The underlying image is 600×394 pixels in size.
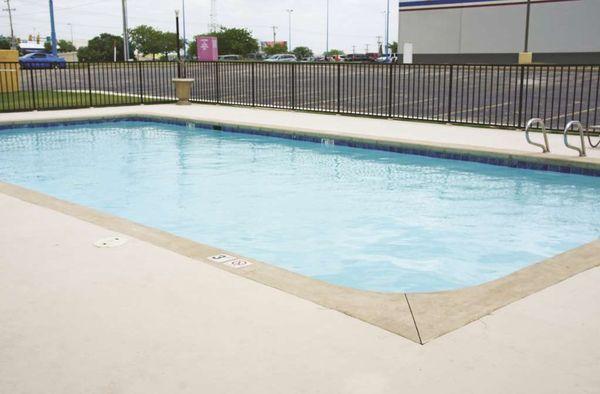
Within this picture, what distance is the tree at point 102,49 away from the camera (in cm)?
10019

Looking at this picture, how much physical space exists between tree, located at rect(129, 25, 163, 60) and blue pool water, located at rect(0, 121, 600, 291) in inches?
4670

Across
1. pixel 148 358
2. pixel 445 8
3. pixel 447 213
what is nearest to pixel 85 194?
pixel 447 213

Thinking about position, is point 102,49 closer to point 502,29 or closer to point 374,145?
point 502,29

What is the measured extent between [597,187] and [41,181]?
8.76 meters

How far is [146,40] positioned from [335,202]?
126 metres

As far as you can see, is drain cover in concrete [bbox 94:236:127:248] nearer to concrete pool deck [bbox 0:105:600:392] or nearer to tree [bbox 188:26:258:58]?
concrete pool deck [bbox 0:105:600:392]

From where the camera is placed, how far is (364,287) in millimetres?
6035

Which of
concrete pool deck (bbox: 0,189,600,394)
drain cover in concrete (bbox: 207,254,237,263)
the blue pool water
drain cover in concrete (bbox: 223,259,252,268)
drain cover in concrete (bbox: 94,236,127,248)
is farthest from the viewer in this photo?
the blue pool water

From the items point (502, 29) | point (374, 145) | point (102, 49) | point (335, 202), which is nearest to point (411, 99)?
point (374, 145)

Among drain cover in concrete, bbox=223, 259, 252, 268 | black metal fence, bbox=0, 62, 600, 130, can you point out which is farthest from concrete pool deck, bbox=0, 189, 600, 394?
black metal fence, bbox=0, 62, 600, 130

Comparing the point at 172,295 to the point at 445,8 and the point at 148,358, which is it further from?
the point at 445,8

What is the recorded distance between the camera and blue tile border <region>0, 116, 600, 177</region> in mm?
10180

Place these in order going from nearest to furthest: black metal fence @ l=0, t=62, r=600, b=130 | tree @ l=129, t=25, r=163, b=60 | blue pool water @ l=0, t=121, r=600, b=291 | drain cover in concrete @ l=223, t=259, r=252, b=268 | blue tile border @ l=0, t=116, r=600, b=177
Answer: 1. drain cover in concrete @ l=223, t=259, r=252, b=268
2. blue pool water @ l=0, t=121, r=600, b=291
3. blue tile border @ l=0, t=116, r=600, b=177
4. black metal fence @ l=0, t=62, r=600, b=130
5. tree @ l=129, t=25, r=163, b=60

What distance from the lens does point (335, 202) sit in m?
9.11
